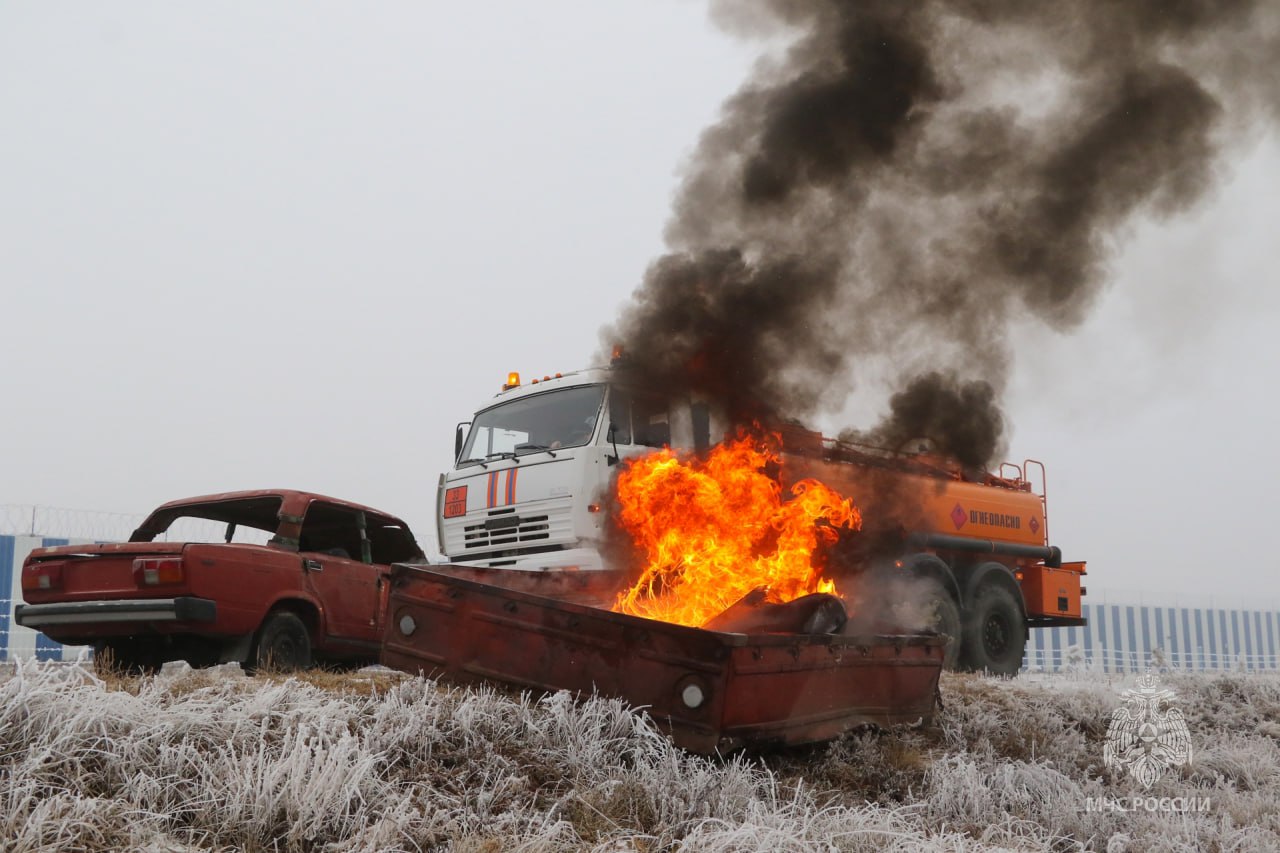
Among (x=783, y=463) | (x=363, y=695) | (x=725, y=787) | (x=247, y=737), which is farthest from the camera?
(x=783, y=463)

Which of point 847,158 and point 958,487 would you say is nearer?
point 847,158

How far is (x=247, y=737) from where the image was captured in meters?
4.49

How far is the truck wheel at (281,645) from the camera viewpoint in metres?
7.79

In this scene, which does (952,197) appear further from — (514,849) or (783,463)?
(514,849)

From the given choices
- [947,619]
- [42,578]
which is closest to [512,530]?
[42,578]

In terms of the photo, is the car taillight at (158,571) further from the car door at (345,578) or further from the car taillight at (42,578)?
the car door at (345,578)

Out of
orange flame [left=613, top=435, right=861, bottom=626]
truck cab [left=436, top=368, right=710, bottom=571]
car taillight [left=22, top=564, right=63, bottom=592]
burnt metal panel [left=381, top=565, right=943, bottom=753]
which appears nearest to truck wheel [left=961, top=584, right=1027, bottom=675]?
orange flame [left=613, top=435, right=861, bottom=626]

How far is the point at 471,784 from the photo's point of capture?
468cm

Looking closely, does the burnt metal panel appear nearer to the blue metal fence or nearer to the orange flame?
the orange flame

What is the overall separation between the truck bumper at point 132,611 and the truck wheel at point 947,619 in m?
7.23

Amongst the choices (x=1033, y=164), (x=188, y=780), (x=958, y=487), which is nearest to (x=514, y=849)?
(x=188, y=780)

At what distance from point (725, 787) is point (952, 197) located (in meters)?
6.60

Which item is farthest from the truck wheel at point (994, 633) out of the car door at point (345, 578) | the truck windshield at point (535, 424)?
the car door at point (345, 578)

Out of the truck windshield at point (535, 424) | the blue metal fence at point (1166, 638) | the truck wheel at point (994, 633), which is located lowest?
the blue metal fence at point (1166, 638)
